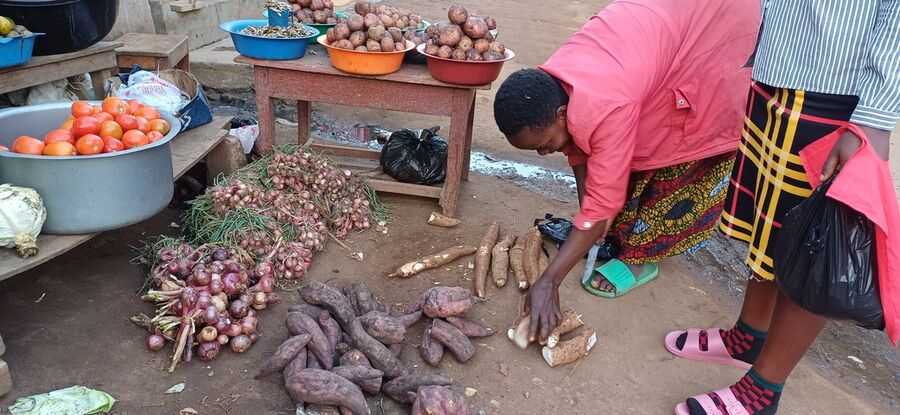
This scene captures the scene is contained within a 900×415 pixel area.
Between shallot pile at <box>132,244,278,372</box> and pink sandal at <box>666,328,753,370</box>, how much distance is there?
6.32 ft

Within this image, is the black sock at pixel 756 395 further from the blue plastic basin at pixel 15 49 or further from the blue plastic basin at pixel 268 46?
the blue plastic basin at pixel 15 49

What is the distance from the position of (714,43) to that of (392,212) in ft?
7.24

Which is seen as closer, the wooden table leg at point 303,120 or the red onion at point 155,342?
the red onion at point 155,342

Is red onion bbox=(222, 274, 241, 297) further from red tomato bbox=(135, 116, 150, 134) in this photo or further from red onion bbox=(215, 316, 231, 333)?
red tomato bbox=(135, 116, 150, 134)

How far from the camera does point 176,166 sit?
3.23m

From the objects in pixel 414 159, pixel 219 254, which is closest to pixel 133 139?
pixel 219 254

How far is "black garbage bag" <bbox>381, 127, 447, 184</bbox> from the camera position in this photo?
161 inches

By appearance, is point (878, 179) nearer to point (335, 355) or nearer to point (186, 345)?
point (335, 355)

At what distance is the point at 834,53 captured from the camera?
5.88 ft

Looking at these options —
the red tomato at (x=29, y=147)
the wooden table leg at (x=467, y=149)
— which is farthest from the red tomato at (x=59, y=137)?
the wooden table leg at (x=467, y=149)

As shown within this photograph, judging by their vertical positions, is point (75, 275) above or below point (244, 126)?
below

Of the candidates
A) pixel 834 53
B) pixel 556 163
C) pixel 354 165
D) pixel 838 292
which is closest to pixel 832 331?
pixel 838 292

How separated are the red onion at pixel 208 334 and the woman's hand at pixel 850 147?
2296 millimetres

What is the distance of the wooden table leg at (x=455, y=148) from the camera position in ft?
11.9
